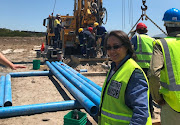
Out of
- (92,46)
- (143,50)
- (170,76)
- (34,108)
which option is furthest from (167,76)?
(92,46)

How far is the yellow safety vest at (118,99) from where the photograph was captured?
1648 mm

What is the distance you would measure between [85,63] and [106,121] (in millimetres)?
8767

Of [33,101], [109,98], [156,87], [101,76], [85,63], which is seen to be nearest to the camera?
[109,98]

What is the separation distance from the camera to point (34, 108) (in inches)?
169

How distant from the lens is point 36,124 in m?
3.99

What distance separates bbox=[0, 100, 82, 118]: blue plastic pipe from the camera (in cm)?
414

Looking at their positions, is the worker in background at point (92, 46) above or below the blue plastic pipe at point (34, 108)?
above

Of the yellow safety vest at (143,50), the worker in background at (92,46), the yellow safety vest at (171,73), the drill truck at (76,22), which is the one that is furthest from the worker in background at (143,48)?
the drill truck at (76,22)

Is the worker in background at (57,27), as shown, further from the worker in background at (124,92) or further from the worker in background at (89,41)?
the worker in background at (124,92)

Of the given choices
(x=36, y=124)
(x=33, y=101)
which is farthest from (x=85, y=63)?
(x=36, y=124)

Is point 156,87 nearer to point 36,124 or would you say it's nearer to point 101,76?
point 36,124

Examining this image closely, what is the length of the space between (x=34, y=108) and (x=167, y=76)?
313cm

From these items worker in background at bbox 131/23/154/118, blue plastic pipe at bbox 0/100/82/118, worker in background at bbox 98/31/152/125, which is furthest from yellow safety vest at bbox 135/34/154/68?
worker in background at bbox 98/31/152/125

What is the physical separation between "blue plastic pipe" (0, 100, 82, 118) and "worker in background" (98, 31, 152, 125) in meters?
2.80
